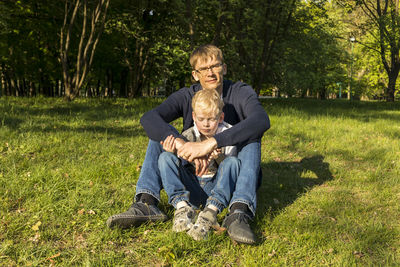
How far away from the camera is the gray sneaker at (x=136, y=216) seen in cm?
333

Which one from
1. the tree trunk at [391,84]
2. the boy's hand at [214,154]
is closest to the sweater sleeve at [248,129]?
the boy's hand at [214,154]

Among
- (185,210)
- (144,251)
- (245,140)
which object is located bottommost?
(144,251)

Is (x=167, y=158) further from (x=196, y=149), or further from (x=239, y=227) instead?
(x=239, y=227)

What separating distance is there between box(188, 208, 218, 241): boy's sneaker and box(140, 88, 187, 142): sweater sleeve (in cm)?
91

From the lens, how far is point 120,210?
396 centimetres

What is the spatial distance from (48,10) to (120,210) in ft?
62.8

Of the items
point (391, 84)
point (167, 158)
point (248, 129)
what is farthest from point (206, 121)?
point (391, 84)

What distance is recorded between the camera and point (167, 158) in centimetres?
353

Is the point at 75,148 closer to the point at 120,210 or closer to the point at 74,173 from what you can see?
the point at 74,173

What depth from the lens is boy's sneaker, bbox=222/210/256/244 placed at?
3.03m

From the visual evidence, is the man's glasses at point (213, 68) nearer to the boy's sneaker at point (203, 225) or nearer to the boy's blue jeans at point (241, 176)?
the boy's blue jeans at point (241, 176)

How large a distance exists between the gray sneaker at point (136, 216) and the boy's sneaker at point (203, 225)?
0.50 meters

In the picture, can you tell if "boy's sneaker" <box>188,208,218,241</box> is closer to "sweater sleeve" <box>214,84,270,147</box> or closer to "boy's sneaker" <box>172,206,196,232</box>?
"boy's sneaker" <box>172,206,196,232</box>

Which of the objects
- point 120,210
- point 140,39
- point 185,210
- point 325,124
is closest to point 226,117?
point 185,210
